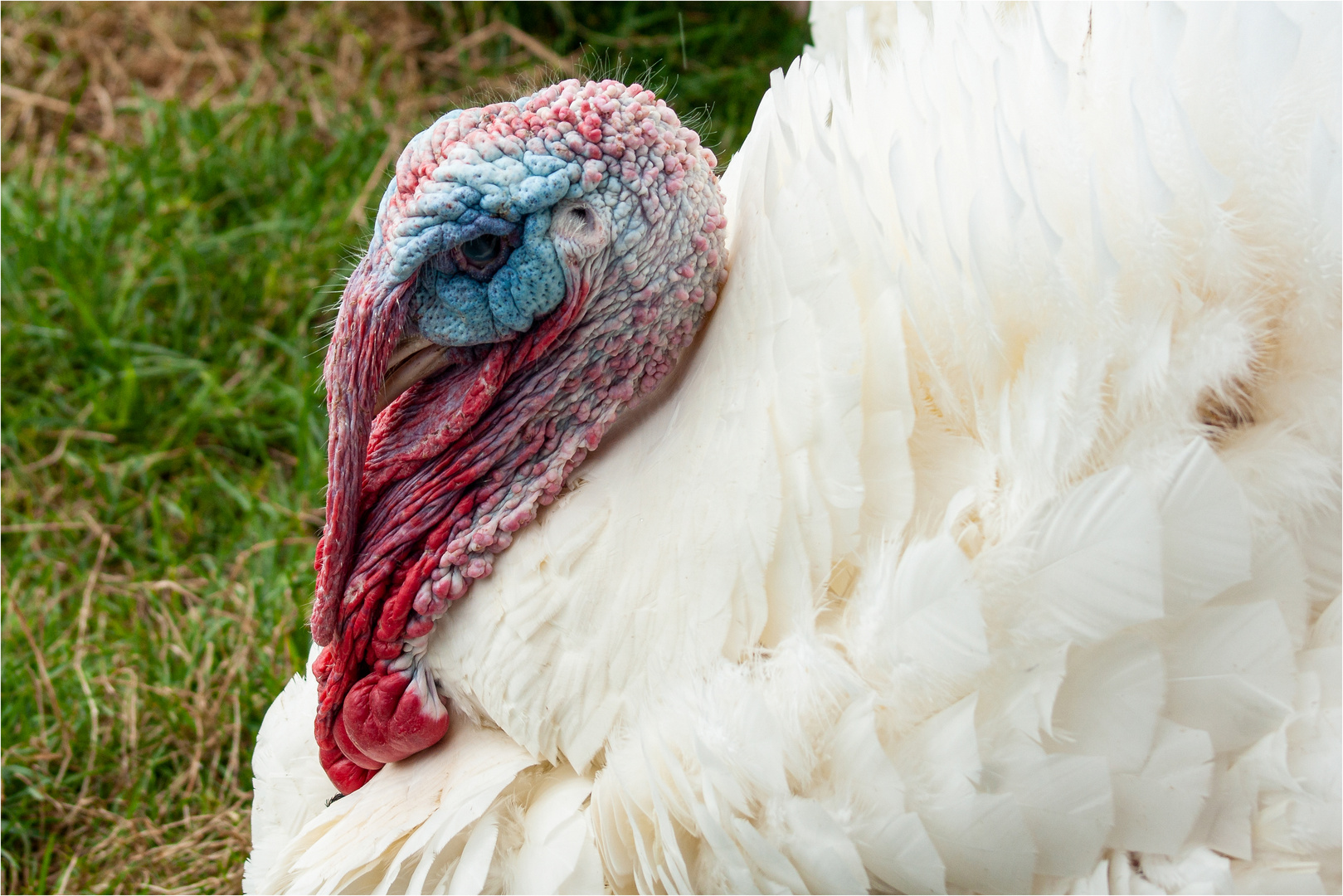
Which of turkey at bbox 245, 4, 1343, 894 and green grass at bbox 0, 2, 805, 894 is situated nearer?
turkey at bbox 245, 4, 1343, 894

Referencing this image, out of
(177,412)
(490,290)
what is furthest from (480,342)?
(177,412)

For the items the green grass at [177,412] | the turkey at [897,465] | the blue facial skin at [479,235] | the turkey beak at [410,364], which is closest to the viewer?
the turkey at [897,465]

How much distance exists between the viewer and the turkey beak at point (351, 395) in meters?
1.85

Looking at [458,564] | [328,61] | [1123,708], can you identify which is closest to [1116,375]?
[1123,708]

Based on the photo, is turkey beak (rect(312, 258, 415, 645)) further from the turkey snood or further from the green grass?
the green grass

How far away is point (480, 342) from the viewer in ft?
6.26

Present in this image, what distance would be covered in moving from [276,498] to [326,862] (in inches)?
67.6

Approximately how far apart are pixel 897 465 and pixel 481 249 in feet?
2.15

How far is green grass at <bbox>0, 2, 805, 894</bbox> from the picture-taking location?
2965mm

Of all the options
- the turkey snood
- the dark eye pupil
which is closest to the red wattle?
the turkey snood

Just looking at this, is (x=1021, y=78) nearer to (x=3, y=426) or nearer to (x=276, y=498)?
(x=276, y=498)

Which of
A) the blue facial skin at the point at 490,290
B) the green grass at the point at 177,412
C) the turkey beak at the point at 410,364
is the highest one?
the blue facial skin at the point at 490,290

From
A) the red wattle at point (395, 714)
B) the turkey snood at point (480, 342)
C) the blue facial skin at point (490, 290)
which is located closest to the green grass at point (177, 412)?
the red wattle at point (395, 714)

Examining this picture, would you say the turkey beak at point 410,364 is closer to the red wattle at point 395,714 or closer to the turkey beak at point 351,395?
the turkey beak at point 351,395
